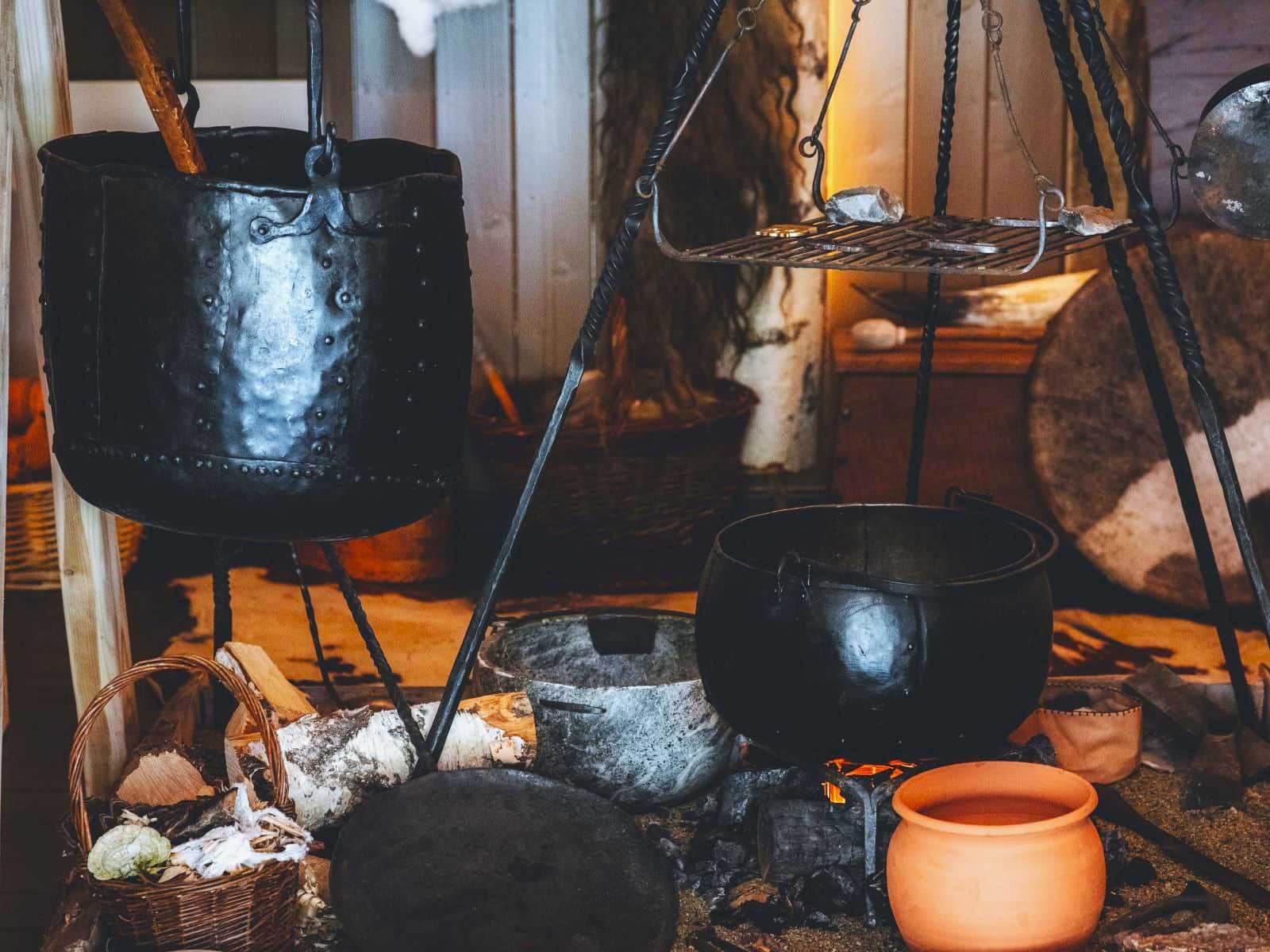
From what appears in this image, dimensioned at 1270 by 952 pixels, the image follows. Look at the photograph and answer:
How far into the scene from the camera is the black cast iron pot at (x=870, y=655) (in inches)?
87.3

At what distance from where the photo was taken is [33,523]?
4.25 metres

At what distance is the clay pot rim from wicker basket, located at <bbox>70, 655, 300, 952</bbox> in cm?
98

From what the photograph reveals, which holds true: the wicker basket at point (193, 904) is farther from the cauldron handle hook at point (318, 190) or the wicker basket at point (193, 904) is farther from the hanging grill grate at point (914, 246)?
the hanging grill grate at point (914, 246)

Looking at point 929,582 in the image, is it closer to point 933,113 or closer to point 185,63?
point 185,63

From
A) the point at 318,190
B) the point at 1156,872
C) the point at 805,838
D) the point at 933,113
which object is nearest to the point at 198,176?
the point at 318,190

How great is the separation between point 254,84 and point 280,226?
311 cm

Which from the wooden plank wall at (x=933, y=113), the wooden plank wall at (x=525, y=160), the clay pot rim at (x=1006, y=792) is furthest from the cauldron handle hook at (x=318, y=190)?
the wooden plank wall at (x=933, y=113)

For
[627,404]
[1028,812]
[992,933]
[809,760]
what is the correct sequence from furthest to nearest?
[627,404]
[809,760]
[1028,812]
[992,933]

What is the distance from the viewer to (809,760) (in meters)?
2.37

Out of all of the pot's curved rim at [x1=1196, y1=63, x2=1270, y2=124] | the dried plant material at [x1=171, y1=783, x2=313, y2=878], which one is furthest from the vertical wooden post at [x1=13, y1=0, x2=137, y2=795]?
the pot's curved rim at [x1=1196, y1=63, x2=1270, y2=124]

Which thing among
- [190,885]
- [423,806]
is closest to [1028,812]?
[423,806]

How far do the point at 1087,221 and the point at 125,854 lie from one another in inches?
67.9

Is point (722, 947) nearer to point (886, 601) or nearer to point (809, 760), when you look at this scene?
point (809, 760)

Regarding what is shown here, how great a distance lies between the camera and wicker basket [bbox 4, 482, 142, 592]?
4215 mm
